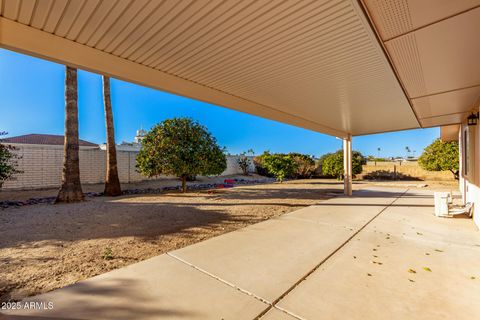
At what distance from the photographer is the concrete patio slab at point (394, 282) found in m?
1.96

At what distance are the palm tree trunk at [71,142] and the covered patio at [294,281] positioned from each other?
651 centimetres

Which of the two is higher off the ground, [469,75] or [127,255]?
[469,75]

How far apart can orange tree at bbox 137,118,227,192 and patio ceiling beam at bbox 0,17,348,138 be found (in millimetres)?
5104

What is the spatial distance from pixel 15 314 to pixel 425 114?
837 cm

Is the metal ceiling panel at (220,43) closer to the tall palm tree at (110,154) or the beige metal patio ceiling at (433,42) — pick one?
the beige metal patio ceiling at (433,42)

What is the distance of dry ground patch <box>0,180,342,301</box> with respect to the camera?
2.64 m

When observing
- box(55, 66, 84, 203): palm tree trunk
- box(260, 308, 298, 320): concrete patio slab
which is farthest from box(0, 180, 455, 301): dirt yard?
box(260, 308, 298, 320): concrete patio slab

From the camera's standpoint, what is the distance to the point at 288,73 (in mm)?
3771

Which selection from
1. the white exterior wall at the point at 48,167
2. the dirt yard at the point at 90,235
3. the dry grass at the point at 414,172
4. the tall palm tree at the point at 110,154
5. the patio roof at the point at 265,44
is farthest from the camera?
the dry grass at the point at 414,172

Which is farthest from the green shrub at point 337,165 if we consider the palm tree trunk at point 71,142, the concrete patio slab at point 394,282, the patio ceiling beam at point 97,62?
the palm tree trunk at point 71,142

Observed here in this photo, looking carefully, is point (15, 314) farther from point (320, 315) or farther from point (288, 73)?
point (288, 73)

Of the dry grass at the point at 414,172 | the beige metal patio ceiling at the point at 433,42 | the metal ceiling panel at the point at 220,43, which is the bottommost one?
the dry grass at the point at 414,172

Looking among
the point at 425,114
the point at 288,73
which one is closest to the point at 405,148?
the point at 425,114

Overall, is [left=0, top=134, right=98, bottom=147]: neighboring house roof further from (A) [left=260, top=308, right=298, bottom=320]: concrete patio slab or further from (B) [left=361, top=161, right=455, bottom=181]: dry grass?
(B) [left=361, top=161, right=455, bottom=181]: dry grass
